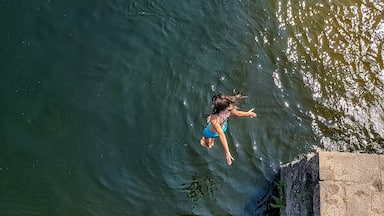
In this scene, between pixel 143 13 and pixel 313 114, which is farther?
pixel 143 13

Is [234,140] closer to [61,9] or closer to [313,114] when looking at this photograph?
[313,114]

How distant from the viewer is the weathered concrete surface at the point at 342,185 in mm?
5598

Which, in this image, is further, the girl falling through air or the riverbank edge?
the girl falling through air

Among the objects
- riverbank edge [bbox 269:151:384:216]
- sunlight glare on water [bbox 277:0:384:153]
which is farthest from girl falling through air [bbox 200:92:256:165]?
sunlight glare on water [bbox 277:0:384:153]

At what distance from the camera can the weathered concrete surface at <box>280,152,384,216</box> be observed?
5598 mm

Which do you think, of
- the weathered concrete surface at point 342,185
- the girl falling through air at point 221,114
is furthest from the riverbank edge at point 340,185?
the girl falling through air at point 221,114

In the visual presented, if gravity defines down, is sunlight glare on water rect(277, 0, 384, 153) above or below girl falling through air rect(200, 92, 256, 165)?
above

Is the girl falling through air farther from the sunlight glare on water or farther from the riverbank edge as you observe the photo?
the sunlight glare on water

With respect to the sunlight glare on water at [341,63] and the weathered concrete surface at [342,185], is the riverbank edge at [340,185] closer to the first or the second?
the weathered concrete surface at [342,185]

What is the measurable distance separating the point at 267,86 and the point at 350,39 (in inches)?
69.2

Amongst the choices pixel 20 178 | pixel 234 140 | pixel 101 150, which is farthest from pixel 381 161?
pixel 20 178

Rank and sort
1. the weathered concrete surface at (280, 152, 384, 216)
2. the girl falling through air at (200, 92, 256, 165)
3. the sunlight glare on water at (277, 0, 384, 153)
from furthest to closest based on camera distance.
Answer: the sunlight glare on water at (277, 0, 384, 153) → the girl falling through air at (200, 92, 256, 165) → the weathered concrete surface at (280, 152, 384, 216)

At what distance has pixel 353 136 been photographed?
286 inches

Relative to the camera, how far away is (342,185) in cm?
569
